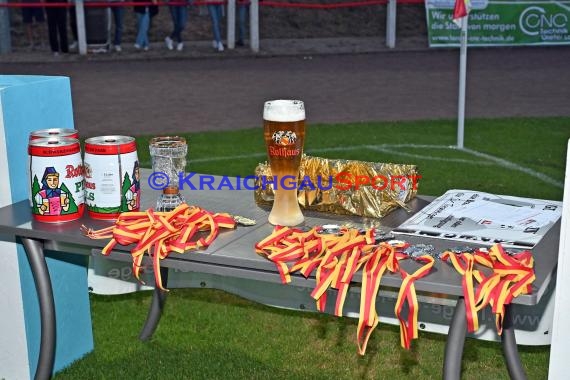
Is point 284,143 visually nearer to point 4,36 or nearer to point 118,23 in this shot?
point 118,23

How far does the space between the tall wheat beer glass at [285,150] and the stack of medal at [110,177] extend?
1.39ft

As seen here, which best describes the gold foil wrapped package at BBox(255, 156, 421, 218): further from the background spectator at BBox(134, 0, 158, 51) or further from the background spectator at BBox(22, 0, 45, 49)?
the background spectator at BBox(22, 0, 45, 49)

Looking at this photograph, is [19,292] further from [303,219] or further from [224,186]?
[303,219]

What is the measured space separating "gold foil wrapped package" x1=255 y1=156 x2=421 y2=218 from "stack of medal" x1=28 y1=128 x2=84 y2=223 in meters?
0.56

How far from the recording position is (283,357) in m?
3.78

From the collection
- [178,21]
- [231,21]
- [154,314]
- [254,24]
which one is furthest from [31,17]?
[154,314]

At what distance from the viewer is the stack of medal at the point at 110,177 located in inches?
100

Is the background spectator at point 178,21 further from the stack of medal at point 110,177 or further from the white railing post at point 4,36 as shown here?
the stack of medal at point 110,177

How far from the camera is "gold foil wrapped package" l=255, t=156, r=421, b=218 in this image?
262 cm

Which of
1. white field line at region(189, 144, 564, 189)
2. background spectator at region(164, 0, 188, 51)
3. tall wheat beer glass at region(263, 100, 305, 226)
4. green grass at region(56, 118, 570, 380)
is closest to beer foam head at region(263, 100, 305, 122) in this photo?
tall wheat beer glass at region(263, 100, 305, 226)

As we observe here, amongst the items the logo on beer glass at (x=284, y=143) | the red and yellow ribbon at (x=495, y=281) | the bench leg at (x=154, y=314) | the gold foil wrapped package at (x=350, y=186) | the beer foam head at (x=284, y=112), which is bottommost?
the bench leg at (x=154, y=314)

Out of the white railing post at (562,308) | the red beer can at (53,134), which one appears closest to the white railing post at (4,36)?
the red beer can at (53,134)

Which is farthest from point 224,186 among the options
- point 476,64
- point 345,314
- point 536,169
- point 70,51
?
point 70,51

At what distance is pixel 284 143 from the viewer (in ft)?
8.03
